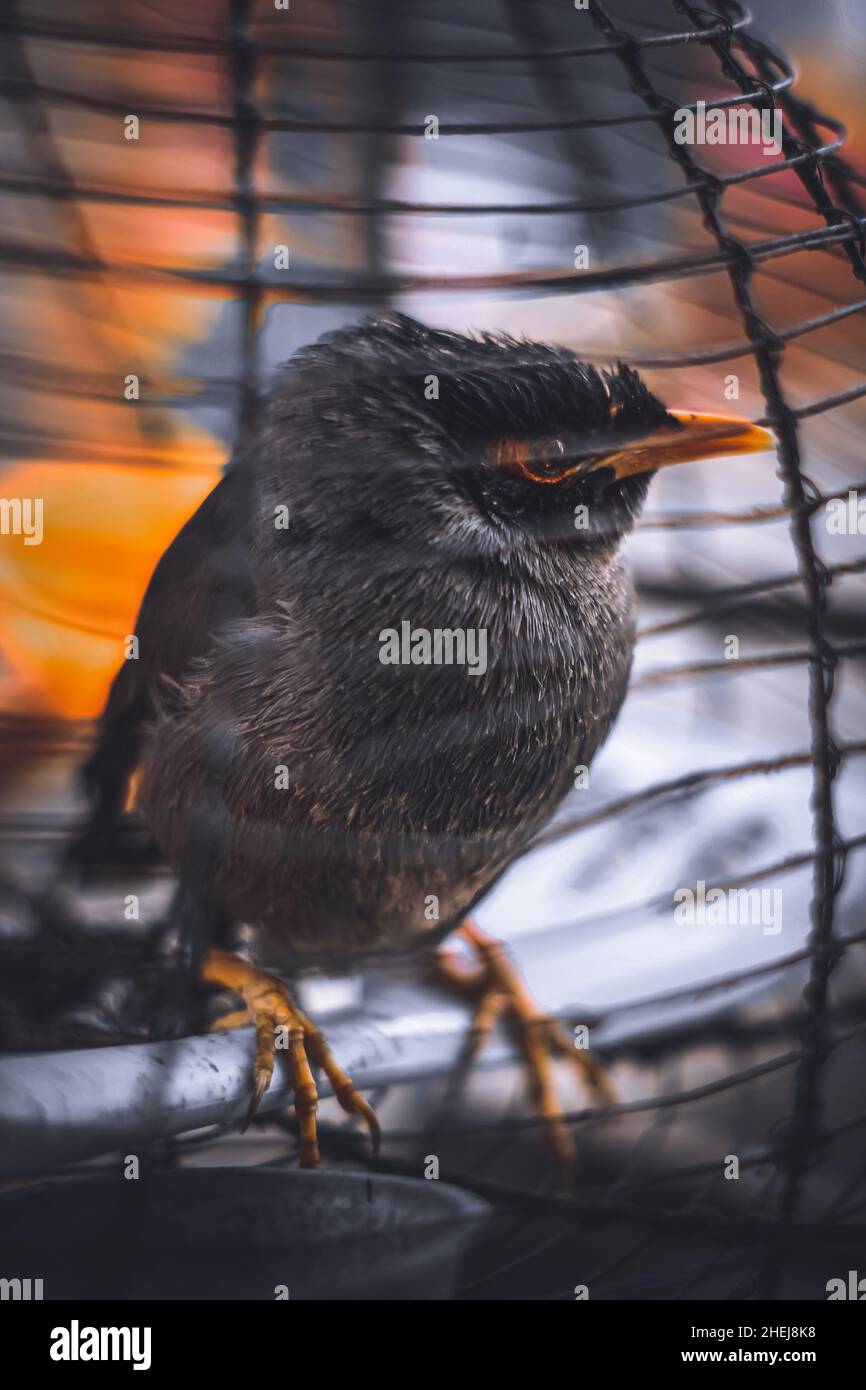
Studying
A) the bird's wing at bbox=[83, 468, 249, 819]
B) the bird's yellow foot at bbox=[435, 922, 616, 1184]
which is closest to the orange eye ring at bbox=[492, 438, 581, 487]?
the bird's wing at bbox=[83, 468, 249, 819]

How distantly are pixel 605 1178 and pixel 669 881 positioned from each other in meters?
0.23

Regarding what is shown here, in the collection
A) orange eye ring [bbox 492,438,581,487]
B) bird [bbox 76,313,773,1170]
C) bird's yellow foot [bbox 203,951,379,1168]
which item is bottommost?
bird's yellow foot [bbox 203,951,379,1168]

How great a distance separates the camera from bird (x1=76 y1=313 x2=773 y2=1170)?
858 mm

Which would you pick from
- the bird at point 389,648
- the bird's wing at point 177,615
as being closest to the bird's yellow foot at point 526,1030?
the bird at point 389,648

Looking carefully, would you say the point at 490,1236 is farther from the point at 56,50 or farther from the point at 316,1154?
the point at 56,50

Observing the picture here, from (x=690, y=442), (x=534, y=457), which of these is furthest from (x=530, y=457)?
(x=690, y=442)

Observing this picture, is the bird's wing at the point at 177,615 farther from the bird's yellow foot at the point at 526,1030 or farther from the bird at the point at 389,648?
the bird's yellow foot at the point at 526,1030

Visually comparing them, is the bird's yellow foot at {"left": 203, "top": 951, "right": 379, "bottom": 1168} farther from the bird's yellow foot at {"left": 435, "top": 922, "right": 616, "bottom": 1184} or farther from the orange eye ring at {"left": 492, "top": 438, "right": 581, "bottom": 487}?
the orange eye ring at {"left": 492, "top": 438, "right": 581, "bottom": 487}

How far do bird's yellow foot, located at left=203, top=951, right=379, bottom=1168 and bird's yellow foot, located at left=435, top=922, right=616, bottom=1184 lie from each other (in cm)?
9

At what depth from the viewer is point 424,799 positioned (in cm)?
87

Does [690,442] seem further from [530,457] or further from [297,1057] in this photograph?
[297,1057]

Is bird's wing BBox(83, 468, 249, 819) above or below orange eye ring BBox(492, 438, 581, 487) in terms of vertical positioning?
below
